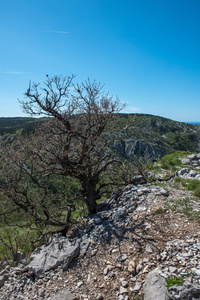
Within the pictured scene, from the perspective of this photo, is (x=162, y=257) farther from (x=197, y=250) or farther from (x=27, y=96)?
(x=27, y=96)

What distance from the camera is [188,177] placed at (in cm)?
966

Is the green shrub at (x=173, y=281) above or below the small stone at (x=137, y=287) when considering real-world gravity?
above

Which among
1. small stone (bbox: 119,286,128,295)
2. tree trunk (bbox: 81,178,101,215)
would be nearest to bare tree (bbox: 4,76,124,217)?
tree trunk (bbox: 81,178,101,215)

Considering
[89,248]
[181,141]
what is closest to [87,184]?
[89,248]

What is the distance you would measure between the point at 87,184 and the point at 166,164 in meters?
6.78

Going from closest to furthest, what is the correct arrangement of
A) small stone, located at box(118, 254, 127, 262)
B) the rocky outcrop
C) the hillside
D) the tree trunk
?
small stone, located at box(118, 254, 127, 262), the tree trunk, the rocky outcrop, the hillside

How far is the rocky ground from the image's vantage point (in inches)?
172

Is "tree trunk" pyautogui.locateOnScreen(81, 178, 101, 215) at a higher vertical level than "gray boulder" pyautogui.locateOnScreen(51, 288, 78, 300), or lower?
higher

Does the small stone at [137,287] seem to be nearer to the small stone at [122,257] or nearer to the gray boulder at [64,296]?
the small stone at [122,257]

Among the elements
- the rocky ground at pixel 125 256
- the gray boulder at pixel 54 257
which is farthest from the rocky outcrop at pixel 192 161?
the gray boulder at pixel 54 257

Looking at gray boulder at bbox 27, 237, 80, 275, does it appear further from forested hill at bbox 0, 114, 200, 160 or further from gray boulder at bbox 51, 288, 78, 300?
forested hill at bbox 0, 114, 200, 160

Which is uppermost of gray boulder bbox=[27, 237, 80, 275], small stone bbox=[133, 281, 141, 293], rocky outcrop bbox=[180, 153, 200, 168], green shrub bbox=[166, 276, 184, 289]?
rocky outcrop bbox=[180, 153, 200, 168]

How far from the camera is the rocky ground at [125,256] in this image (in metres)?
4.38

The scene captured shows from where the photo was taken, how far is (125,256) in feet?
17.4
